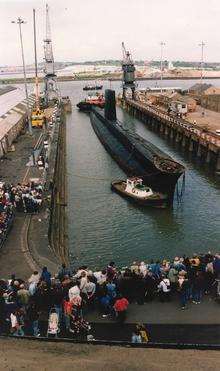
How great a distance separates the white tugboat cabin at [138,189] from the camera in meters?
34.6

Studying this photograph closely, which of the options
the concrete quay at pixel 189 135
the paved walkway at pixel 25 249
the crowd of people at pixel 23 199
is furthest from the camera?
the concrete quay at pixel 189 135

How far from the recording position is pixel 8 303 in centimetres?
1473

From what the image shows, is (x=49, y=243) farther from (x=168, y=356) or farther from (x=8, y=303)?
(x=168, y=356)

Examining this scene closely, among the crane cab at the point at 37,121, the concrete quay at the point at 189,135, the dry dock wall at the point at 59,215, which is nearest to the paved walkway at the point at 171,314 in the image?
the dry dock wall at the point at 59,215

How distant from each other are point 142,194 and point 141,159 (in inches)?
236

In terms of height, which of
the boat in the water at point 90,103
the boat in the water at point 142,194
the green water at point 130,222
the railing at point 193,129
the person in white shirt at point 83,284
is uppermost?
the boat in the water at point 90,103

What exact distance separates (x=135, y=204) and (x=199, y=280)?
1903 centimetres

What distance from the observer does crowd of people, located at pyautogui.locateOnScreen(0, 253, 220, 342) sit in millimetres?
14797

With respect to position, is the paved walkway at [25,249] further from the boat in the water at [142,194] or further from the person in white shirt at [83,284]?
the boat in the water at [142,194]

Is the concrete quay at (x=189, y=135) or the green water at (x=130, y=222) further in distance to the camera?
the concrete quay at (x=189, y=135)

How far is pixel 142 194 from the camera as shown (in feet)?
113

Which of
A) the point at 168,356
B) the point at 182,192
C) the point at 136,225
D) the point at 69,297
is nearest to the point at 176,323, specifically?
the point at 168,356

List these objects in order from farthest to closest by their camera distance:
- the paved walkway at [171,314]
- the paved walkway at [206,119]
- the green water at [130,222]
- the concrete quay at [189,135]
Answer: the paved walkway at [206,119]
the concrete quay at [189,135]
the green water at [130,222]
the paved walkway at [171,314]

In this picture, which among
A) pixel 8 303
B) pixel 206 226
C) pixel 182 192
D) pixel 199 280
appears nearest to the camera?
pixel 8 303
